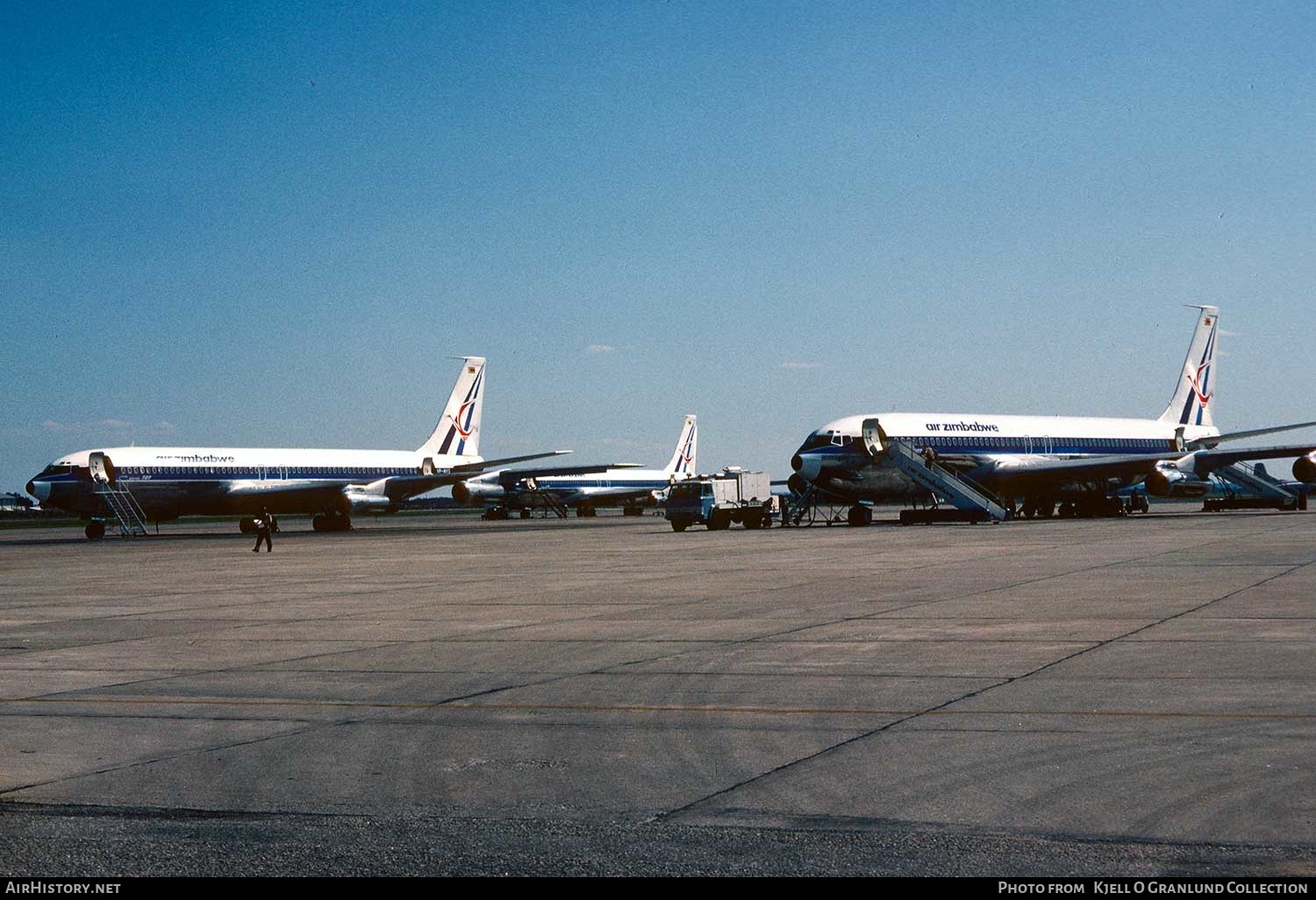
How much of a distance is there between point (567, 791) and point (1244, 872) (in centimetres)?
359

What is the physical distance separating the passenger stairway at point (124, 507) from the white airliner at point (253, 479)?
0.35 feet

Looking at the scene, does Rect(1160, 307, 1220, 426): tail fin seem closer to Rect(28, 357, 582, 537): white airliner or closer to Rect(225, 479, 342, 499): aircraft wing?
Rect(28, 357, 582, 537): white airliner

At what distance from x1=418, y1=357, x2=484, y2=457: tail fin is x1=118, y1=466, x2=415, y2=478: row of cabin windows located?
5310mm

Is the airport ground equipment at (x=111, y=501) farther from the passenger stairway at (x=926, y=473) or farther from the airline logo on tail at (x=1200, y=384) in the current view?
the airline logo on tail at (x=1200, y=384)

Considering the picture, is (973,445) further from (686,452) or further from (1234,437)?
(686,452)

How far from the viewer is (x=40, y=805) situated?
7.35 m

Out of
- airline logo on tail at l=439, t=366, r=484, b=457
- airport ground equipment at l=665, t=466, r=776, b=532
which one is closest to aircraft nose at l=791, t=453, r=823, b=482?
airport ground equipment at l=665, t=466, r=776, b=532

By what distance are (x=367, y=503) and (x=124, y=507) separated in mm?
11945

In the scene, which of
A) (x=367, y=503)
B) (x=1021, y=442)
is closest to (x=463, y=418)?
(x=367, y=503)

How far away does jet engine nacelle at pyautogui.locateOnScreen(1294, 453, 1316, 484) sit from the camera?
5594 cm

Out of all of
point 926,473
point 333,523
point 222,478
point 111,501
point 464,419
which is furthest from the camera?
point 464,419

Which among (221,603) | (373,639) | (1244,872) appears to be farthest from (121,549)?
→ (1244,872)

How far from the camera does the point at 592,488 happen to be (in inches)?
4373
